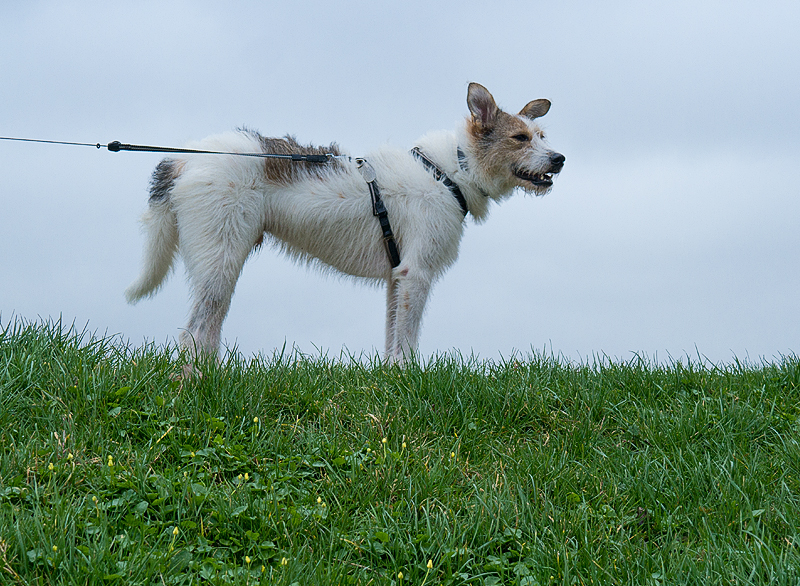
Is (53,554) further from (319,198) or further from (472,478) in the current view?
(319,198)

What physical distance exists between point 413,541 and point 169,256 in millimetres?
4350

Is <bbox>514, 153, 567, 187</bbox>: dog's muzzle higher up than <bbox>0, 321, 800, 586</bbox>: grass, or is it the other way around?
<bbox>514, 153, 567, 187</bbox>: dog's muzzle

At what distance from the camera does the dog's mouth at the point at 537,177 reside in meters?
7.32

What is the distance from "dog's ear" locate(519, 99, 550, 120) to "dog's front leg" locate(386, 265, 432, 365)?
215 cm

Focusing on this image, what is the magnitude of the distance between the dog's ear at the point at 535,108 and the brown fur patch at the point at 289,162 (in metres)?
2.03

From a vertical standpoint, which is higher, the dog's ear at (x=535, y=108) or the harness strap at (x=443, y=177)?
the dog's ear at (x=535, y=108)

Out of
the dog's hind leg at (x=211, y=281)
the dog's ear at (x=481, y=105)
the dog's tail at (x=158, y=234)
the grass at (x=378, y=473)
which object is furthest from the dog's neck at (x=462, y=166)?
the dog's tail at (x=158, y=234)

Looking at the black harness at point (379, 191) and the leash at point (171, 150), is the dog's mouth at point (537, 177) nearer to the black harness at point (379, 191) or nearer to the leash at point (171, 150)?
the black harness at point (379, 191)

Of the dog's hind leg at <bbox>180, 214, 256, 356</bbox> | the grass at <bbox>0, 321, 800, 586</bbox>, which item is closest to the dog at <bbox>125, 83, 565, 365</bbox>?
the dog's hind leg at <bbox>180, 214, 256, 356</bbox>

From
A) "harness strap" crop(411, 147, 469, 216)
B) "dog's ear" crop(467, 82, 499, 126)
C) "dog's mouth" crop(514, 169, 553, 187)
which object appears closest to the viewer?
"dog's ear" crop(467, 82, 499, 126)

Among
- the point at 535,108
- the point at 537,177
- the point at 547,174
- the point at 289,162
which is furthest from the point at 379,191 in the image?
the point at 535,108

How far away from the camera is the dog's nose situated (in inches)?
284

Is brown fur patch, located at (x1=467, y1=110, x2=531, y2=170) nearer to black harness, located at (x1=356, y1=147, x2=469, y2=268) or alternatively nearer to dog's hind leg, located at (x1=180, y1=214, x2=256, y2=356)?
black harness, located at (x1=356, y1=147, x2=469, y2=268)

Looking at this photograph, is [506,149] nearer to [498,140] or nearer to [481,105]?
[498,140]
